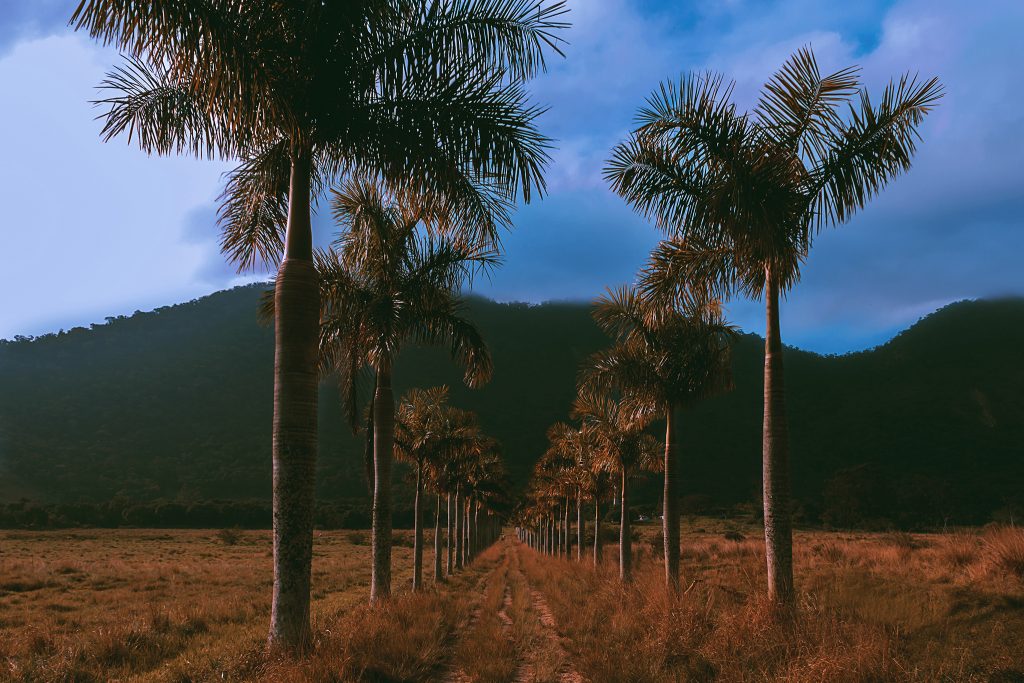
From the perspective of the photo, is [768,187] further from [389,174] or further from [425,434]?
[425,434]

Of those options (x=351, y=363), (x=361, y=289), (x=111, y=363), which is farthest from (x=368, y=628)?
(x=111, y=363)

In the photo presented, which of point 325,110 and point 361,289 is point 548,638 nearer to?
point 361,289

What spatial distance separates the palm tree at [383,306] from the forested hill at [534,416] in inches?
1776

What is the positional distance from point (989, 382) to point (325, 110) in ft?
262

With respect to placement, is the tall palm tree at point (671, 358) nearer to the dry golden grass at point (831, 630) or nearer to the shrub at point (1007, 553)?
the dry golden grass at point (831, 630)

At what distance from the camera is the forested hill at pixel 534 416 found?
68.1 metres

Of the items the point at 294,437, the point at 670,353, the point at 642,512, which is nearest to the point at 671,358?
the point at 670,353

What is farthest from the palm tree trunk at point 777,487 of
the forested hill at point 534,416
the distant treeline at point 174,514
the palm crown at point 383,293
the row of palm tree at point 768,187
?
the distant treeline at point 174,514

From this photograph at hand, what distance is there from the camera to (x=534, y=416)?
9238 cm

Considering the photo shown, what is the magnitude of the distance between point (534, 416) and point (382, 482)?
7749cm

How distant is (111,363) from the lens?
105 metres

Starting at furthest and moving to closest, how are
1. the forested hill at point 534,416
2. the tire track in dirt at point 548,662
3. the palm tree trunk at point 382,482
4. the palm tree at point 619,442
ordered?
the forested hill at point 534,416 < the palm tree at point 619,442 < the palm tree trunk at point 382,482 < the tire track in dirt at point 548,662

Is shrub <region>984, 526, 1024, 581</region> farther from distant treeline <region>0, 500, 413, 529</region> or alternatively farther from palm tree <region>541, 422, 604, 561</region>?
distant treeline <region>0, 500, 413, 529</region>

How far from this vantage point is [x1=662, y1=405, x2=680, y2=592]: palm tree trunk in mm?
17375
